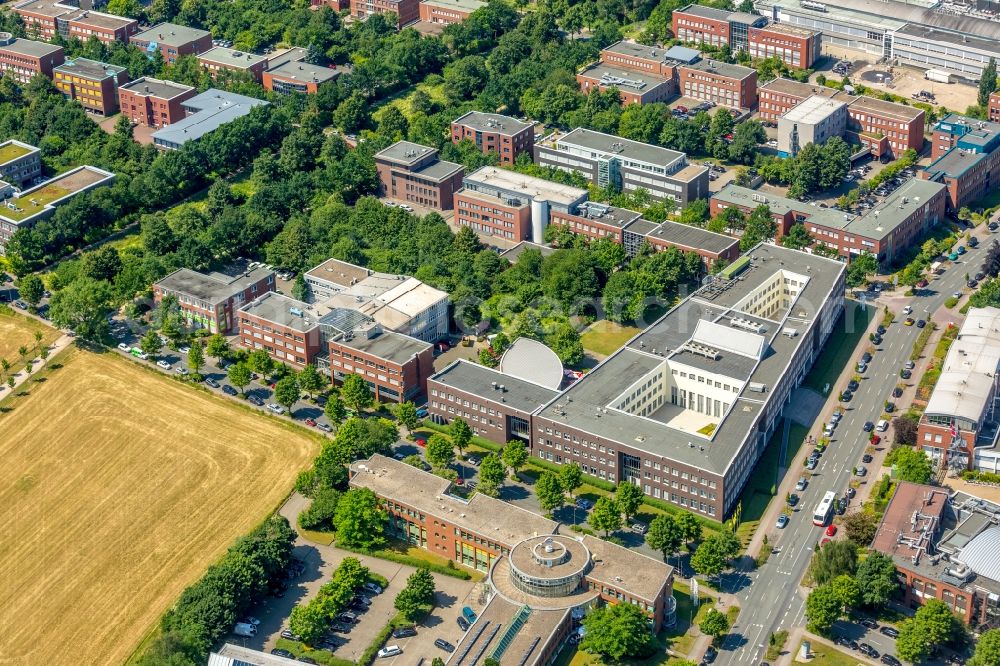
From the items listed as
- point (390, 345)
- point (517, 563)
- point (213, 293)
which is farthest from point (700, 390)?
point (213, 293)

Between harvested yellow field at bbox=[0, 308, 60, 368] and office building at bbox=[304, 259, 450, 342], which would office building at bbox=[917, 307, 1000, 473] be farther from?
harvested yellow field at bbox=[0, 308, 60, 368]

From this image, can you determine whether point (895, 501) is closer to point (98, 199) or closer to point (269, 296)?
point (269, 296)

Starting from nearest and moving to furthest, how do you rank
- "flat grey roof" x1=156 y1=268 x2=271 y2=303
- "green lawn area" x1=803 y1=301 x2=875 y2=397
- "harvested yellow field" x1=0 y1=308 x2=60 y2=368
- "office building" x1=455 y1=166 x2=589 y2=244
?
"green lawn area" x1=803 y1=301 x2=875 y2=397
"harvested yellow field" x1=0 y1=308 x2=60 y2=368
"flat grey roof" x1=156 y1=268 x2=271 y2=303
"office building" x1=455 y1=166 x2=589 y2=244

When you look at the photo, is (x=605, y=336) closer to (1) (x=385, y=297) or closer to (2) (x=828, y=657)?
(1) (x=385, y=297)

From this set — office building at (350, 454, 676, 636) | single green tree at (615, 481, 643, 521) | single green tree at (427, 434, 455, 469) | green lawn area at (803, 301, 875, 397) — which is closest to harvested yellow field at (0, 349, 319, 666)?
single green tree at (427, 434, 455, 469)

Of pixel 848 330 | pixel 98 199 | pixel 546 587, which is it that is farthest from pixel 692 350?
pixel 98 199

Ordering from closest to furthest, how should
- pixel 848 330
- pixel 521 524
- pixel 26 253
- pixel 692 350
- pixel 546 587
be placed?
1. pixel 546 587
2. pixel 521 524
3. pixel 692 350
4. pixel 848 330
5. pixel 26 253

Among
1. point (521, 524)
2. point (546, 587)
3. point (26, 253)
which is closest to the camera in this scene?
point (546, 587)
